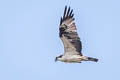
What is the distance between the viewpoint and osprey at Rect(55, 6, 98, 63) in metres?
7.47

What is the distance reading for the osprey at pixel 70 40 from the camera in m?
7.47

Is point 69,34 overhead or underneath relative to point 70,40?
overhead

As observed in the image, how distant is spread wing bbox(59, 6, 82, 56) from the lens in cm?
746

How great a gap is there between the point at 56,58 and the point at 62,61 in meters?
0.49

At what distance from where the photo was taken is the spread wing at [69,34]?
7465 mm

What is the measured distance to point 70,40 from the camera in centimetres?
745

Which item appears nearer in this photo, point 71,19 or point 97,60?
point 97,60

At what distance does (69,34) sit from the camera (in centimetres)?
766

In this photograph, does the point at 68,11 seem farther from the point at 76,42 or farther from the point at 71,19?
the point at 76,42

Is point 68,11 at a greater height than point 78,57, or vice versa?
point 68,11

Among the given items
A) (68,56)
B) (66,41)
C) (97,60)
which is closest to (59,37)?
(66,41)

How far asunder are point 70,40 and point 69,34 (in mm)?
321

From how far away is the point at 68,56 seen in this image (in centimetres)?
770

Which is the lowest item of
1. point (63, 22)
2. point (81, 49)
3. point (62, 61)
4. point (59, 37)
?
point (62, 61)
